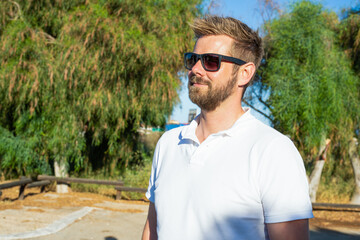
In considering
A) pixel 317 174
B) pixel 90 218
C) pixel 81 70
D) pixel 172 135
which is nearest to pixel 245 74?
pixel 172 135

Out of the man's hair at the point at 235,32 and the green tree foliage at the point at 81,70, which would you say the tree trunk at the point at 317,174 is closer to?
the green tree foliage at the point at 81,70

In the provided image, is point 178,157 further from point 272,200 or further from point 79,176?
point 79,176

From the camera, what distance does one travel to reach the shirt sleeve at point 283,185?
1.47 m

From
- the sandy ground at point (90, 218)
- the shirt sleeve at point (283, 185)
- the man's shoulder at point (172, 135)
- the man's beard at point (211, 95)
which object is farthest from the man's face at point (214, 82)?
the sandy ground at point (90, 218)

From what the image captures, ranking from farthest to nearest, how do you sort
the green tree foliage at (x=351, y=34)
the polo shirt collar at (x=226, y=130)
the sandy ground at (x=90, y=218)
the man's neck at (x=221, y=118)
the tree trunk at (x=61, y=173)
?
1. the tree trunk at (x=61, y=173)
2. the green tree foliage at (x=351, y=34)
3. the sandy ground at (x=90, y=218)
4. the man's neck at (x=221, y=118)
5. the polo shirt collar at (x=226, y=130)

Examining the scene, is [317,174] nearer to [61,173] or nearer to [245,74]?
[61,173]

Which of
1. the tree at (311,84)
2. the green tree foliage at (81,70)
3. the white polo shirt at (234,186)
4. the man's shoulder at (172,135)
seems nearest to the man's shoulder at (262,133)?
the white polo shirt at (234,186)

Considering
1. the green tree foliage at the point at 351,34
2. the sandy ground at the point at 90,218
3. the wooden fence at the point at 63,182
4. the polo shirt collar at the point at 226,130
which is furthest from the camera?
the green tree foliage at the point at 351,34

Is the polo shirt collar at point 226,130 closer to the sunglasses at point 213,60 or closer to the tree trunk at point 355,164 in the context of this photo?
the sunglasses at point 213,60

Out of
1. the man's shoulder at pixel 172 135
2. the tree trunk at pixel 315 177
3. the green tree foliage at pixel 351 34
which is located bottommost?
the tree trunk at pixel 315 177

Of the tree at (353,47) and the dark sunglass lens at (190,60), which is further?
the tree at (353,47)

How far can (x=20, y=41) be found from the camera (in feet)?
33.4

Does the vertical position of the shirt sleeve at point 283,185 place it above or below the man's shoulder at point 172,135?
below

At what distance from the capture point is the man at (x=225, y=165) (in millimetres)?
1500
